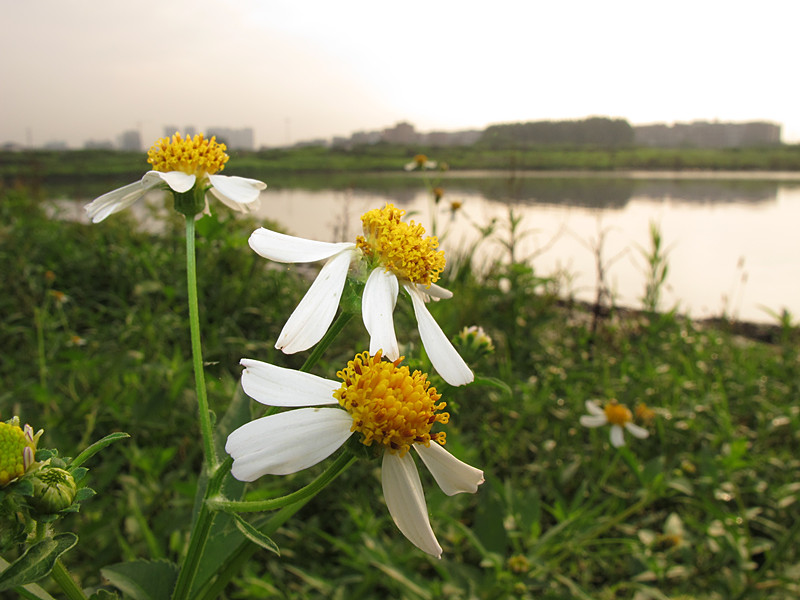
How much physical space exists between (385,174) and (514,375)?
223 inches

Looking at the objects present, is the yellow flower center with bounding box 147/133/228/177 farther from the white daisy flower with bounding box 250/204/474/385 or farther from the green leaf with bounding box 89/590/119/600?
the green leaf with bounding box 89/590/119/600

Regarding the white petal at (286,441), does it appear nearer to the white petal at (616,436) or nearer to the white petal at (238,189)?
the white petal at (238,189)

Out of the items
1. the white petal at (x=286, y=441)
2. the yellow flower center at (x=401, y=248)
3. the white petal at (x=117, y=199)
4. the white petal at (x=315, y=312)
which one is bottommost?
the white petal at (x=286, y=441)

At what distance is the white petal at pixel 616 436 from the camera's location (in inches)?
64.2

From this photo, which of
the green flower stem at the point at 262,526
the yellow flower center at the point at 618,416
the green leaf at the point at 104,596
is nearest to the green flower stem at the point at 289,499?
the green flower stem at the point at 262,526

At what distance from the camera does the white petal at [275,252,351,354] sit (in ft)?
1.42

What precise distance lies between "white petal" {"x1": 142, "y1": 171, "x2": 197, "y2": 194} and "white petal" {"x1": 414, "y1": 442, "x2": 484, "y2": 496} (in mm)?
399

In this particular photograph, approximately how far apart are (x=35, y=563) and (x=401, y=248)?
1.22ft

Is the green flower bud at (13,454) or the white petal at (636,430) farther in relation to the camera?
the white petal at (636,430)

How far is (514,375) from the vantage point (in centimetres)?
230

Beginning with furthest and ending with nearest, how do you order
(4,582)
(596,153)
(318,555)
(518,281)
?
(596,153) < (518,281) < (318,555) < (4,582)

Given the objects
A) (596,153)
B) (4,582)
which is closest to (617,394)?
(4,582)

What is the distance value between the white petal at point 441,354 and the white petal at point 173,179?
1.03 ft

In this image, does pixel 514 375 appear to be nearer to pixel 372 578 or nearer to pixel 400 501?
pixel 372 578
